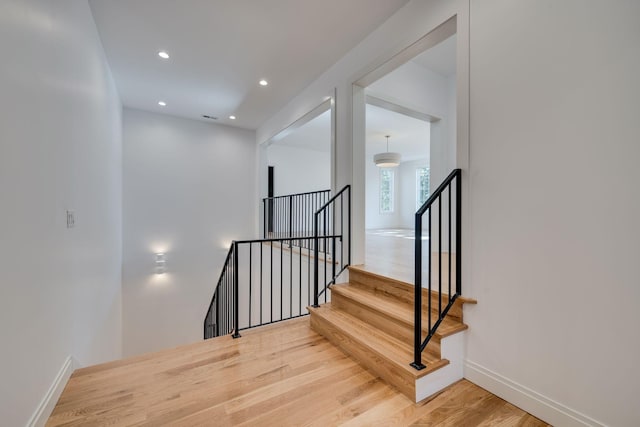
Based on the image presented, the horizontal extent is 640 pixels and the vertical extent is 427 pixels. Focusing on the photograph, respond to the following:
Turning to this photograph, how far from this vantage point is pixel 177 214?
18.2 feet

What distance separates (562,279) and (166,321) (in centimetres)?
623

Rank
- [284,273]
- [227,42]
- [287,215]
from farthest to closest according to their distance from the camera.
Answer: [287,215] → [284,273] → [227,42]

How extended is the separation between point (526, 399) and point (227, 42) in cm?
406

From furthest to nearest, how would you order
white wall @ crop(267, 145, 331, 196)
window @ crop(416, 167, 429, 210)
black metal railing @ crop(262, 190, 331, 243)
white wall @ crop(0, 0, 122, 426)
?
window @ crop(416, 167, 429, 210)
white wall @ crop(267, 145, 331, 196)
black metal railing @ crop(262, 190, 331, 243)
white wall @ crop(0, 0, 122, 426)

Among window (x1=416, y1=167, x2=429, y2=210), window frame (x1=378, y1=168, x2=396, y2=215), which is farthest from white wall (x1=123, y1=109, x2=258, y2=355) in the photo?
window (x1=416, y1=167, x2=429, y2=210)

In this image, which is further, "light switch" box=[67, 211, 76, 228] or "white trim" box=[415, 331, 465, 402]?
"light switch" box=[67, 211, 76, 228]

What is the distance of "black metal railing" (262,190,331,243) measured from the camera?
20.0 feet

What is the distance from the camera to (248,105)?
4816mm

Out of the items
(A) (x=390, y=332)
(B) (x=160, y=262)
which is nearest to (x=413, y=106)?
(A) (x=390, y=332)

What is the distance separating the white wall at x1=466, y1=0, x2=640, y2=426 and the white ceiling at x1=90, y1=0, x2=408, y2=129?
137 centimetres

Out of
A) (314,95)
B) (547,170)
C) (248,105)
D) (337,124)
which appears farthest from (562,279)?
(248,105)

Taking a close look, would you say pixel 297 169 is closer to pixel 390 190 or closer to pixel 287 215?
pixel 287 215

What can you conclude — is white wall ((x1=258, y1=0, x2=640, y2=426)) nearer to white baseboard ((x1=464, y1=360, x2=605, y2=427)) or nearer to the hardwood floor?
white baseboard ((x1=464, y1=360, x2=605, y2=427))

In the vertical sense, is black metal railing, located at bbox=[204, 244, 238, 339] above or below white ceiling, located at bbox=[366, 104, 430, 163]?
below
